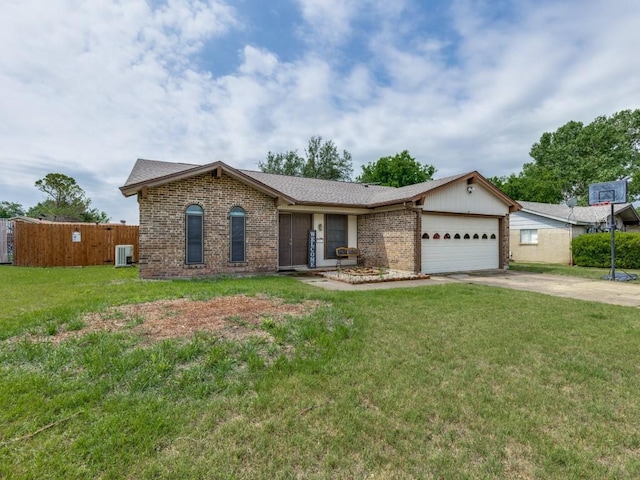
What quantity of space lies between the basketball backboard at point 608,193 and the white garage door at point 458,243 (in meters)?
3.48

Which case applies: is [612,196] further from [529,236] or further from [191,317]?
[191,317]

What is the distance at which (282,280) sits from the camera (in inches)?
390

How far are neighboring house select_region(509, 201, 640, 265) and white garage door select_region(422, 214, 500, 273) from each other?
595 centimetres

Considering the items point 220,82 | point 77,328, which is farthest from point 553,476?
point 220,82

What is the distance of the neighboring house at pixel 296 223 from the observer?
10.1 m

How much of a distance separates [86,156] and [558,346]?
2038cm

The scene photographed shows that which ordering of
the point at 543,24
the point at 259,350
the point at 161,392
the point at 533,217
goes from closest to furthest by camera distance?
the point at 161,392 → the point at 259,350 → the point at 543,24 → the point at 533,217

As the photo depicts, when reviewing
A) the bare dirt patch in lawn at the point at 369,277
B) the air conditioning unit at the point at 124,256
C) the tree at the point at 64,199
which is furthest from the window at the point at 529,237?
the tree at the point at 64,199

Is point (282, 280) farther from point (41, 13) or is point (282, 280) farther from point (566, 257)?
point (566, 257)

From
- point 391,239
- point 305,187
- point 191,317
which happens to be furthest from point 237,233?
point 191,317

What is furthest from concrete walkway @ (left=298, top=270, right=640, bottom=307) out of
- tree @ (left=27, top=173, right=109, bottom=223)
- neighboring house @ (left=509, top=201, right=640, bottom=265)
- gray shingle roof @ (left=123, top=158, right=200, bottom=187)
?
tree @ (left=27, top=173, right=109, bottom=223)

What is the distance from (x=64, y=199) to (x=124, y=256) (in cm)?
3269

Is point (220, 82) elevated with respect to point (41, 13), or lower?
elevated

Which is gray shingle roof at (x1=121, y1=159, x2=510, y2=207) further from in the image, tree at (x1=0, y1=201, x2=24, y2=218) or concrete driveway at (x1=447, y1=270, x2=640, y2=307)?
tree at (x1=0, y1=201, x2=24, y2=218)
